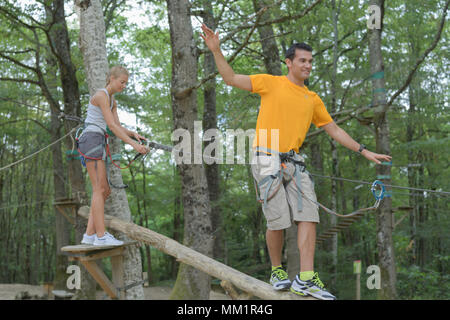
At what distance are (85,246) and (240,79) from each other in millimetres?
2244

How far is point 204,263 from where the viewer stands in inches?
147

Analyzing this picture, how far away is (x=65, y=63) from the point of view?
879 cm

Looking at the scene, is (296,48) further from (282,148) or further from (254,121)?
(254,121)

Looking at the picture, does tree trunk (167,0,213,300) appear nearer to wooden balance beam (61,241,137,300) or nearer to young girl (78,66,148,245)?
wooden balance beam (61,241,137,300)

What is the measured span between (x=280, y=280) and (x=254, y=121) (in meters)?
9.64

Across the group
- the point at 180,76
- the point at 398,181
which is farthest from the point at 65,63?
the point at 398,181

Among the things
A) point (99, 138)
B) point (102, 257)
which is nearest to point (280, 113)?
point (99, 138)

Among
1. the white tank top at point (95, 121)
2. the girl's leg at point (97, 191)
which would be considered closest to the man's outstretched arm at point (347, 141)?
the white tank top at point (95, 121)

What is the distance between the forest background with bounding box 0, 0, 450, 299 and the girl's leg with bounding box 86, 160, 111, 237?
352cm

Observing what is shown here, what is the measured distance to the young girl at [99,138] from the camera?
3.91m

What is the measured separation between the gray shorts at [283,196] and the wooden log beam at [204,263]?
432 mm

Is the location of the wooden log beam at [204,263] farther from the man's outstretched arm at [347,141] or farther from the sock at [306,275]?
the man's outstretched arm at [347,141]

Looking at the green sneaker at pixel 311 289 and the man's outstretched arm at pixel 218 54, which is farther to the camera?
the man's outstretched arm at pixel 218 54

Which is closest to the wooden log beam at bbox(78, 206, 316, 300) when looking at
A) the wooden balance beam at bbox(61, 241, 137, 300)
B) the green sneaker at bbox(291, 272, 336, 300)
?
the green sneaker at bbox(291, 272, 336, 300)
